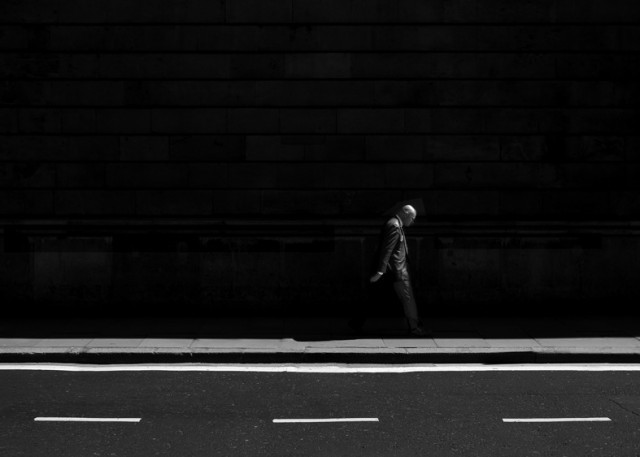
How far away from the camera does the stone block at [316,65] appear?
1275 cm

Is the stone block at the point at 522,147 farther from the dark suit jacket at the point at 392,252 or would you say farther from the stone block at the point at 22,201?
the stone block at the point at 22,201

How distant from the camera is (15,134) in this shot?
1274 centimetres

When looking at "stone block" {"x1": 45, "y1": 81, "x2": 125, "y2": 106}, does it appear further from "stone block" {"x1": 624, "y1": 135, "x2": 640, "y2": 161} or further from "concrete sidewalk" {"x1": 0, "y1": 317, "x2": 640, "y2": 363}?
"stone block" {"x1": 624, "y1": 135, "x2": 640, "y2": 161}

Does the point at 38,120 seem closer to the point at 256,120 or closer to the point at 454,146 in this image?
the point at 256,120

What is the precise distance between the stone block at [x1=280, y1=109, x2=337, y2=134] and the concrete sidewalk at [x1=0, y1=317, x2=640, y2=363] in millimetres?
2889

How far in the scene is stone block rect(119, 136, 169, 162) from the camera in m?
12.8

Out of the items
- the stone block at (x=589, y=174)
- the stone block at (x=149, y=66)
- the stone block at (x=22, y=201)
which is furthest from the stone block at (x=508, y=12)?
the stone block at (x=22, y=201)

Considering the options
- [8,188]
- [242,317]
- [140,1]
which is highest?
[140,1]

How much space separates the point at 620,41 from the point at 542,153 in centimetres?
206

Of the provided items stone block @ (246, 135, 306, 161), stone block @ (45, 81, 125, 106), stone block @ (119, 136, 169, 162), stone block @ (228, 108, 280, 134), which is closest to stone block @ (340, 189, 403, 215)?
stone block @ (246, 135, 306, 161)

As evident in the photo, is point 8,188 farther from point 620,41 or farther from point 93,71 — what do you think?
point 620,41
